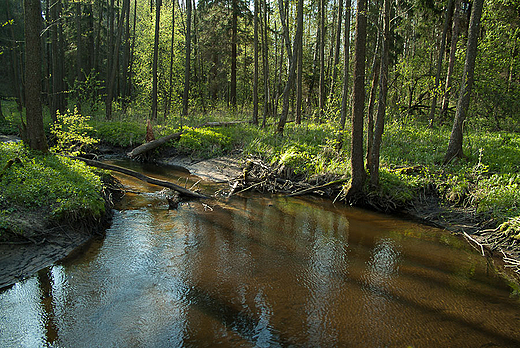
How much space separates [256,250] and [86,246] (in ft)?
11.0

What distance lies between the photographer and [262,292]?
506cm

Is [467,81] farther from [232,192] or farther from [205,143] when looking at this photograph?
[205,143]

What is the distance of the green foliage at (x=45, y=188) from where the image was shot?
595 centimetres

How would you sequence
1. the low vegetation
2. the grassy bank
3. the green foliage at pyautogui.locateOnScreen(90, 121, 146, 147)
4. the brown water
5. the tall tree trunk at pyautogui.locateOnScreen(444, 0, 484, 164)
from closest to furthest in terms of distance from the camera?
the brown water
the low vegetation
the grassy bank
the tall tree trunk at pyautogui.locateOnScreen(444, 0, 484, 164)
the green foliage at pyautogui.locateOnScreen(90, 121, 146, 147)

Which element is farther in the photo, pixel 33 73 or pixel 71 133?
pixel 71 133

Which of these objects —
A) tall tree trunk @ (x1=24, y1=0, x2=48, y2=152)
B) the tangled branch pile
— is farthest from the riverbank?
the tangled branch pile

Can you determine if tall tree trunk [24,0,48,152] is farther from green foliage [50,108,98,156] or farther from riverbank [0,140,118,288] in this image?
green foliage [50,108,98,156]

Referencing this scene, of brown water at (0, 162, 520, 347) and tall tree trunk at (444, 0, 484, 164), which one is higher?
tall tree trunk at (444, 0, 484, 164)

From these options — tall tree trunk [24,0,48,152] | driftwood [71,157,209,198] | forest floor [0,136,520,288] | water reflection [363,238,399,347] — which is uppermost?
tall tree trunk [24,0,48,152]

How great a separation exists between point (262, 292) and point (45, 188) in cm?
483

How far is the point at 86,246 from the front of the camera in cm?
628

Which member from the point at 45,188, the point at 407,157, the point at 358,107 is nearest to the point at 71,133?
the point at 45,188

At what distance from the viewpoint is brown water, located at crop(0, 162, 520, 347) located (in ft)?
13.4

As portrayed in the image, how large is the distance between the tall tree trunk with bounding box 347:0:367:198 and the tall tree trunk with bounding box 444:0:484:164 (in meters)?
3.17
